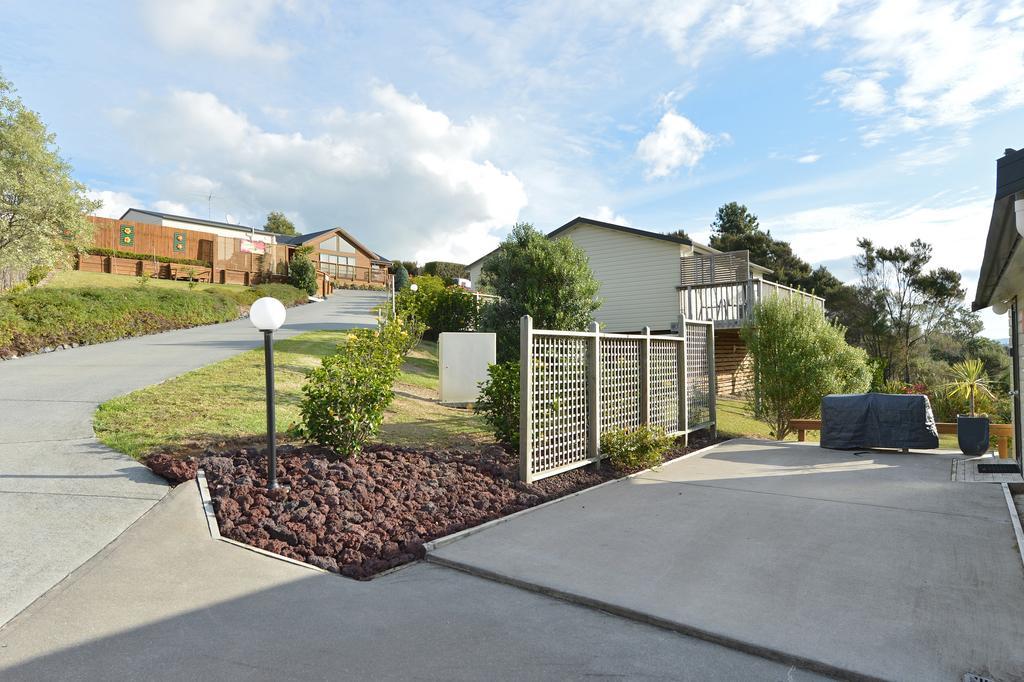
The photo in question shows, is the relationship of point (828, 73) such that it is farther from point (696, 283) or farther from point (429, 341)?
point (429, 341)

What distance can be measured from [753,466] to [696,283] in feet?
38.0

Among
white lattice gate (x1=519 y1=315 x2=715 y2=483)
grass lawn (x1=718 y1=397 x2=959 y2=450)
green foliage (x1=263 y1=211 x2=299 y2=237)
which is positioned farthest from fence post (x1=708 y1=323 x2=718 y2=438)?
green foliage (x1=263 y1=211 x2=299 y2=237)

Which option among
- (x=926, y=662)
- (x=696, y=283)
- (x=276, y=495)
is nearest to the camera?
(x=926, y=662)

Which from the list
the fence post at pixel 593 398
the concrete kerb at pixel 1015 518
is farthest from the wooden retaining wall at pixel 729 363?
the fence post at pixel 593 398

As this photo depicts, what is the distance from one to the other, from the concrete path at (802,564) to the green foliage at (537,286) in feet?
21.2

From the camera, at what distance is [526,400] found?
5.93 metres

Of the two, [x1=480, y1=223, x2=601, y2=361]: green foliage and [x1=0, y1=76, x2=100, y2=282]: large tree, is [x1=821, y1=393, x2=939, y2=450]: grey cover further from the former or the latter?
[x1=0, y1=76, x2=100, y2=282]: large tree

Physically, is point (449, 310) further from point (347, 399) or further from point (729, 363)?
point (347, 399)

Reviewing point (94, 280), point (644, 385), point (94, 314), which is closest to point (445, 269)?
point (94, 280)

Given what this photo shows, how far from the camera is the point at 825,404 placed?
9.13 metres

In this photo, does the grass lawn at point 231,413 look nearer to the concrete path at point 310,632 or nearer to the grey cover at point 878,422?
the concrete path at point 310,632

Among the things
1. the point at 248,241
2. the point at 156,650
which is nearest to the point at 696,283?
the point at 156,650

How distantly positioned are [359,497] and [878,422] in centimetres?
784

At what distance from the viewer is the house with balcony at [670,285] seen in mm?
17109
